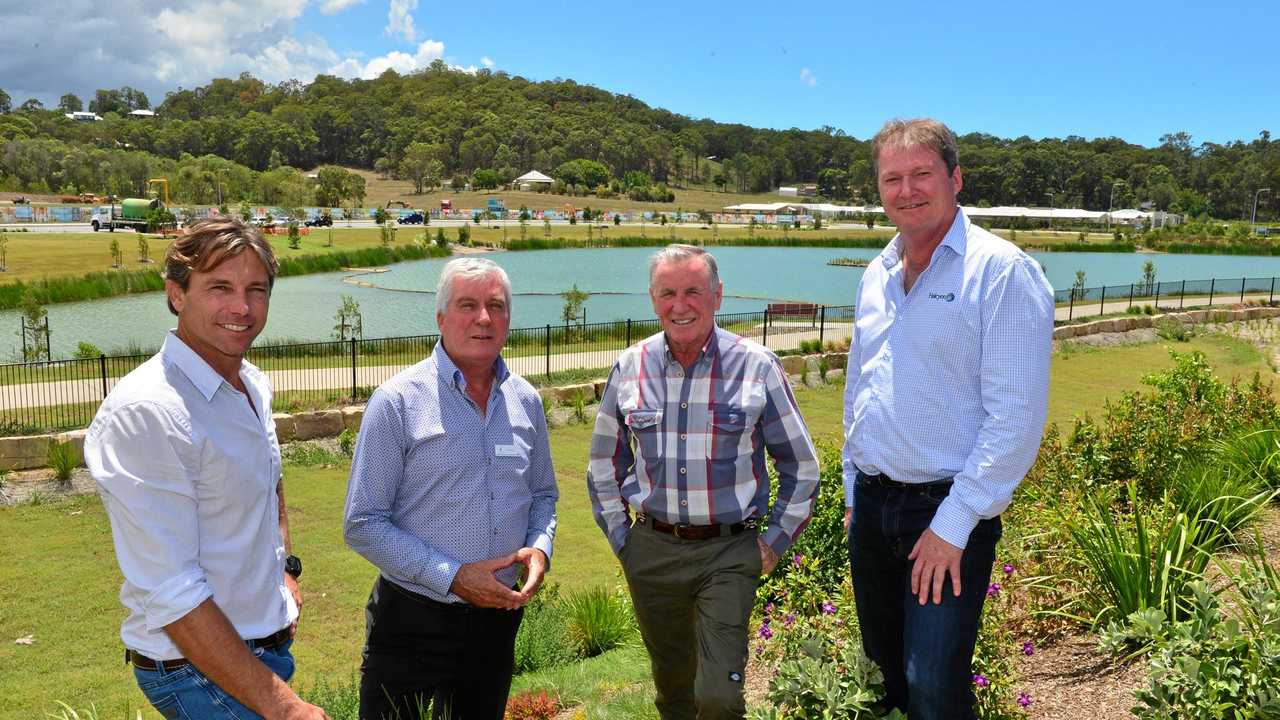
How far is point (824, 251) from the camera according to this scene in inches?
2810

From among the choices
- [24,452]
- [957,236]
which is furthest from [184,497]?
[24,452]

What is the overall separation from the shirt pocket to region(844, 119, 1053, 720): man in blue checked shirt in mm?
503

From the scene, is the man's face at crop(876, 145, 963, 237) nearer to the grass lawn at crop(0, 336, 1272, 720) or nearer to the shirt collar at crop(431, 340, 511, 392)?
the shirt collar at crop(431, 340, 511, 392)

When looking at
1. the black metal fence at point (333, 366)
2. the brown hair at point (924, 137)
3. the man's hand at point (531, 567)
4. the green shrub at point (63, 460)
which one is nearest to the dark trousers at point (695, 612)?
the man's hand at point (531, 567)

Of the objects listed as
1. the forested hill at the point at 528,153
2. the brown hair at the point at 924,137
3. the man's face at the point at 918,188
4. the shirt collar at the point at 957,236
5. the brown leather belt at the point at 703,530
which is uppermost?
the forested hill at the point at 528,153

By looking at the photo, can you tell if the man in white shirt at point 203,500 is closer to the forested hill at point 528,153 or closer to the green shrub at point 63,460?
the green shrub at point 63,460

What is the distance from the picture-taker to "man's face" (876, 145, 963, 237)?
2.86 metres

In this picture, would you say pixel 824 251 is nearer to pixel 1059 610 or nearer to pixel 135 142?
pixel 1059 610

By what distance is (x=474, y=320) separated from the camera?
3252mm

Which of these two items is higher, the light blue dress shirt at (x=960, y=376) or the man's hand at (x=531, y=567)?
the light blue dress shirt at (x=960, y=376)

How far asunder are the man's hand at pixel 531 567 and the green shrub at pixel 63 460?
10.4m

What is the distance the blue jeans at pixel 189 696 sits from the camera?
7.56ft

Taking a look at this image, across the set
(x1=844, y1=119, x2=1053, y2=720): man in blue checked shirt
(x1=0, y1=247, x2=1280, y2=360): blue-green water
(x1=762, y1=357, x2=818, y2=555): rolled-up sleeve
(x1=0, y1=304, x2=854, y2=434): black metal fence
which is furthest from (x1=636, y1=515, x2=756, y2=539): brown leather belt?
(x1=0, y1=247, x2=1280, y2=360): blue-green water

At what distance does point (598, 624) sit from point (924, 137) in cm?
412
